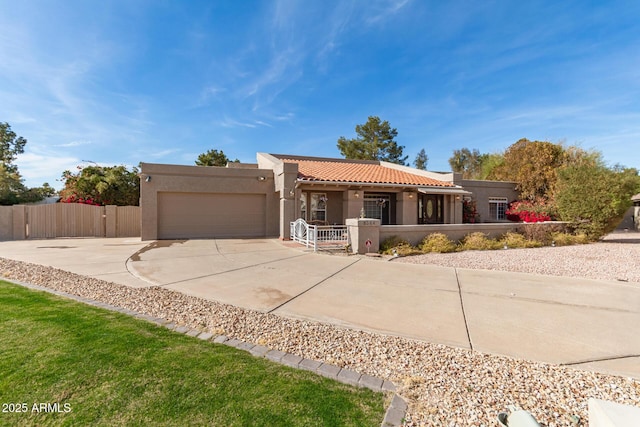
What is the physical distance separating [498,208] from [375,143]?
23.2 meters

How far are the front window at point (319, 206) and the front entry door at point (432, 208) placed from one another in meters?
7.52

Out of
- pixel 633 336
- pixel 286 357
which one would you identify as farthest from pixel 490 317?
pixel 286 357

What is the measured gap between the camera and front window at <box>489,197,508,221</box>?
24.8 m

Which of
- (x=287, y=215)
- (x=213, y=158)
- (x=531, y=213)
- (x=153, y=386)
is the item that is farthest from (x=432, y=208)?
(x=213, y=158)

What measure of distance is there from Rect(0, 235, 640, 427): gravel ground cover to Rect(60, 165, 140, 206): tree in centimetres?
2089

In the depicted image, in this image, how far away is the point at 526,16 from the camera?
12234mm

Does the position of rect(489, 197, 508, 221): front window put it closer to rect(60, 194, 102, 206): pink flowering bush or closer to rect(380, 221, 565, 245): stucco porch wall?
rect(380, 221, 565, 245): stucco porch wall

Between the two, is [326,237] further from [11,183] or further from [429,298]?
[11,183]

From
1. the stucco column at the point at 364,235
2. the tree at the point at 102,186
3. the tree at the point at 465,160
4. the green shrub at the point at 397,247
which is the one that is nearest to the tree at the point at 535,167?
the green shrub at the point at 397,247

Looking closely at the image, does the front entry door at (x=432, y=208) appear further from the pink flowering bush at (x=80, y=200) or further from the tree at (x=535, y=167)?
the pink flowering bush at (x=80, y=200)

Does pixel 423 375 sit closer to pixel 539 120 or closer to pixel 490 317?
pixel 490 317

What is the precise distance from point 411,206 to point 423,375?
54.2 ft

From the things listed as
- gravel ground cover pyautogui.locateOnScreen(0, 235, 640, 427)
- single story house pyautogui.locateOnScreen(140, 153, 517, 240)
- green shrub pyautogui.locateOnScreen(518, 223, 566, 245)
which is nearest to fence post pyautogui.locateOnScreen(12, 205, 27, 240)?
single story house pyautogui.locateOnScreen(140, 153, 517, 240)

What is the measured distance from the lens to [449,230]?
558 inches
